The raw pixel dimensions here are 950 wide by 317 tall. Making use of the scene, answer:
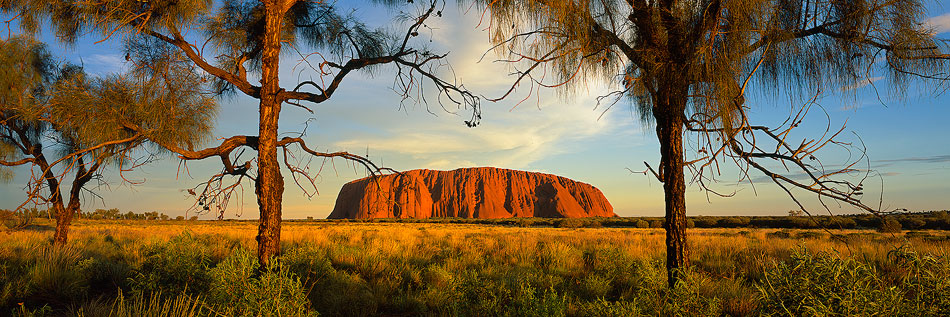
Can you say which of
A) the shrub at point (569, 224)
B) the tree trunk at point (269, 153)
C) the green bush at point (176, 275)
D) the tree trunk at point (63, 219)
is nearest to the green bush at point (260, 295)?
the tree trunk at point (269, 153)

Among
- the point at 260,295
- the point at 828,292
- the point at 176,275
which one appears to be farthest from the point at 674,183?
the point at 176,275

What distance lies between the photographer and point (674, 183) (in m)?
4.18

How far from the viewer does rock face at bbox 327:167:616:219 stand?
104312 millimetres

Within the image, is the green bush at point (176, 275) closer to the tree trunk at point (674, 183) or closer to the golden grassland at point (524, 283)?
the golden grassland at point (524, 283)

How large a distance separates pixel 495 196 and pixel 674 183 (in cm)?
10969

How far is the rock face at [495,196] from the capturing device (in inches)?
4107

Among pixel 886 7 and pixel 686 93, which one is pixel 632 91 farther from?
pixel 886 7

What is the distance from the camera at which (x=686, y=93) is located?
163 inches

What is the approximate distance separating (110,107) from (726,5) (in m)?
7.00

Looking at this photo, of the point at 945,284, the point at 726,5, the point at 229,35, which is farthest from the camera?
the point at 229,35

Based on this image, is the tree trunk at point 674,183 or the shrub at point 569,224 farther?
the shrub at point 569,224

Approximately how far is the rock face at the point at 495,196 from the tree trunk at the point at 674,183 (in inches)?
3608

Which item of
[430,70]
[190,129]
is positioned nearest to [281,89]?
[430,70]

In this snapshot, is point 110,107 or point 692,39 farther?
point 110,107
